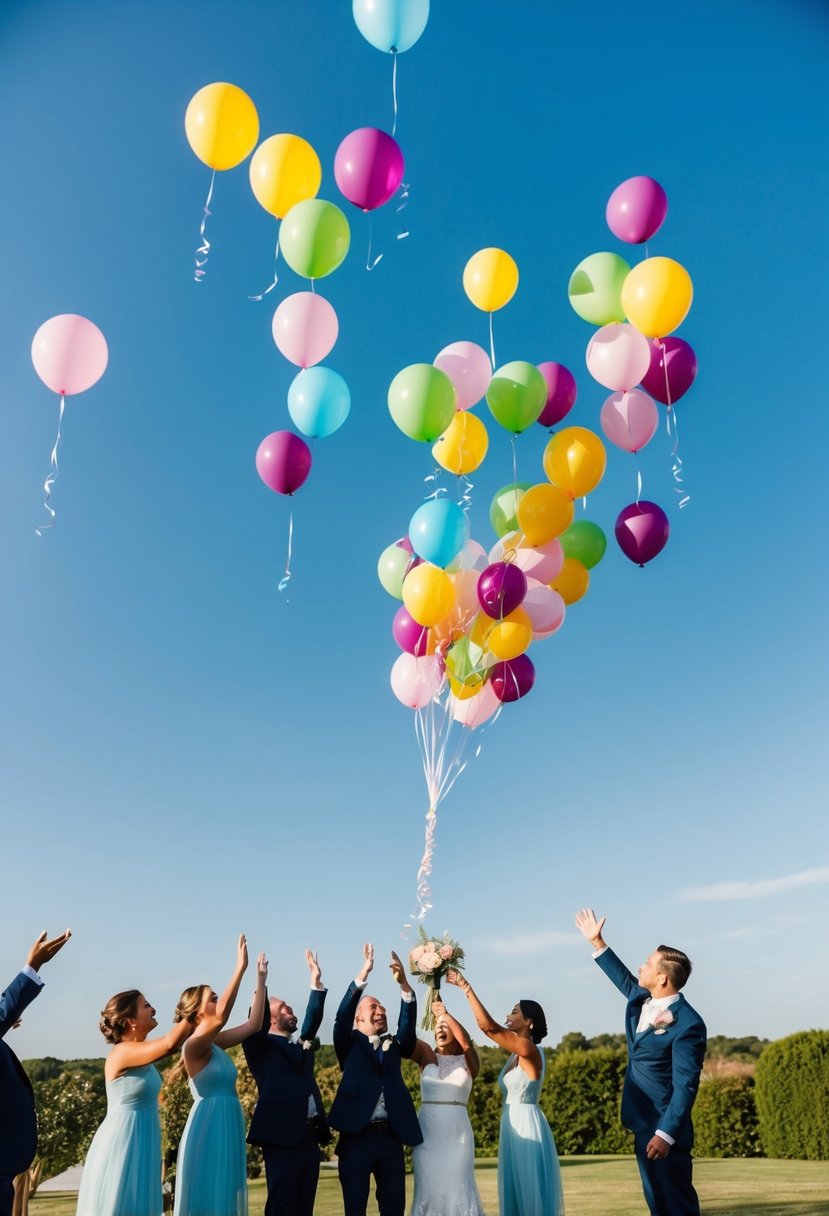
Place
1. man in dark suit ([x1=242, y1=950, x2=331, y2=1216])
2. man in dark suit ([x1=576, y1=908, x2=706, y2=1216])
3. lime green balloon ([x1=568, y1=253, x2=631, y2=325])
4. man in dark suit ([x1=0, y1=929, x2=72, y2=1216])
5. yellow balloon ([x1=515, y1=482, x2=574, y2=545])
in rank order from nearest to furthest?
man in dark suit ([x1=0, y1=929, x2=72, y2=1216]), man in dark suit ([x1=576, y1=908, x2=706, y2=1216]), man in dark suit ([x1=242, y1=950, x2=331, y2=1216]), yellow balloon ([x1=515, y1=482, x2=574, y2=545]), lime green balloon ([x1=568, y1=253, x2=631, y2=325])

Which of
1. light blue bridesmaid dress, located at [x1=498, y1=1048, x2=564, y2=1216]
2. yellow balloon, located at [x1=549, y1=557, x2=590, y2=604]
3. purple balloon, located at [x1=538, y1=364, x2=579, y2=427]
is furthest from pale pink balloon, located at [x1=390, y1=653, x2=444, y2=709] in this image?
light blue bridesmaid dress, located at [x1=498, y1=1048, x2=564, y2=1216]

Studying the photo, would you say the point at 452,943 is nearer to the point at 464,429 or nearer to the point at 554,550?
the point at 554,550

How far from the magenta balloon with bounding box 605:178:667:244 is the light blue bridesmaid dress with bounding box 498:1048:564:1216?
5.23 m

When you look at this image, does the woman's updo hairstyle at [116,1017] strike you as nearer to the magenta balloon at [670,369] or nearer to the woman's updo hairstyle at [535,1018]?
the woman's updo hairstyle at [535,1018]

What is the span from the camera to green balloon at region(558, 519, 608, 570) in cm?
709

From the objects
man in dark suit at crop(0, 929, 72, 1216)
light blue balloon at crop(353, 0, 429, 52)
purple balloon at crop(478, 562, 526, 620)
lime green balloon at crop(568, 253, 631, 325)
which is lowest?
man in dark suit at crop(0, 929, 72, 1216)

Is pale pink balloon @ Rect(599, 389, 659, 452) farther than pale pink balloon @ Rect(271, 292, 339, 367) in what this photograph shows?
Yes

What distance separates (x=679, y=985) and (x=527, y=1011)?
1353 mm

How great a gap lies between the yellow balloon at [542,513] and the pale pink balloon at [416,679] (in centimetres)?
106

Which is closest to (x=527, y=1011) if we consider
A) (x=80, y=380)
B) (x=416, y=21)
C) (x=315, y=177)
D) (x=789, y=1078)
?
(x=80, y=380)

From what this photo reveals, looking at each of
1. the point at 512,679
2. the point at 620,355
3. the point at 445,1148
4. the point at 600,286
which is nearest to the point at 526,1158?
the point at 445,1148

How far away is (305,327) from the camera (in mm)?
6180

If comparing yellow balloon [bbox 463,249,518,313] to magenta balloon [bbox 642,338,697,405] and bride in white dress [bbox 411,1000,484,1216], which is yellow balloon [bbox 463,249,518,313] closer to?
magenta balloon [bbox 642,338,697,405]

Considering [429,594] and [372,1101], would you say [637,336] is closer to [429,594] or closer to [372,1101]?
[429,594]
